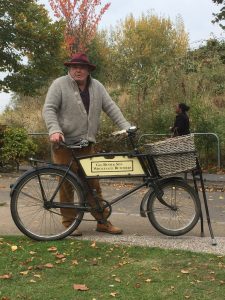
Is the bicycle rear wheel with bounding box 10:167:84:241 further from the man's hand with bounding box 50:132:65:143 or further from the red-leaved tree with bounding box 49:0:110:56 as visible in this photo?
the red-leaved tree with bounding box 49:0:110:56

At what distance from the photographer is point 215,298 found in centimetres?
396

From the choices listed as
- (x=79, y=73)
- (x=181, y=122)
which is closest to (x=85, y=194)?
(x=79, y=73)

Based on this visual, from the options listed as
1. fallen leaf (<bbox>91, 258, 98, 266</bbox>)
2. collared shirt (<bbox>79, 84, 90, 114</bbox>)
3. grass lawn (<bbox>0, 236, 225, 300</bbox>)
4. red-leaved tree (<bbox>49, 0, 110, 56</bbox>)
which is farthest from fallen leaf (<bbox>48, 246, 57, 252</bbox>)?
red-leaved tree (<bbox>49, 0, 110, 56</bbox>)

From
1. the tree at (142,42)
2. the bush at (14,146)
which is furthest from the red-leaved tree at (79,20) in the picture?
the bush at (14,146)

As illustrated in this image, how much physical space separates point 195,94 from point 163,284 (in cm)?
1270

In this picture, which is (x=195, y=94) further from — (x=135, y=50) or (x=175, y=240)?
(x=135, y=50)

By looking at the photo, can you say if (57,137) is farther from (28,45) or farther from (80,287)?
(28,45)

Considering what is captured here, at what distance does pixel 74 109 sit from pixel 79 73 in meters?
0.40

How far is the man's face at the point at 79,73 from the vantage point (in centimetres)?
584

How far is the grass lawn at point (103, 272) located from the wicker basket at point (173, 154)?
3.05ft

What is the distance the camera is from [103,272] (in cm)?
453

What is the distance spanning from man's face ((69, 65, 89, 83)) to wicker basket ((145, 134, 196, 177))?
40.8 inches

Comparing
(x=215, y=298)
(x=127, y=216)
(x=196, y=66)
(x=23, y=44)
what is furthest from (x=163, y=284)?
(x=196, y=66)

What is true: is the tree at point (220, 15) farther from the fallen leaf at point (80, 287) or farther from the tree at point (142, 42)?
the tree at point (142, 42)
